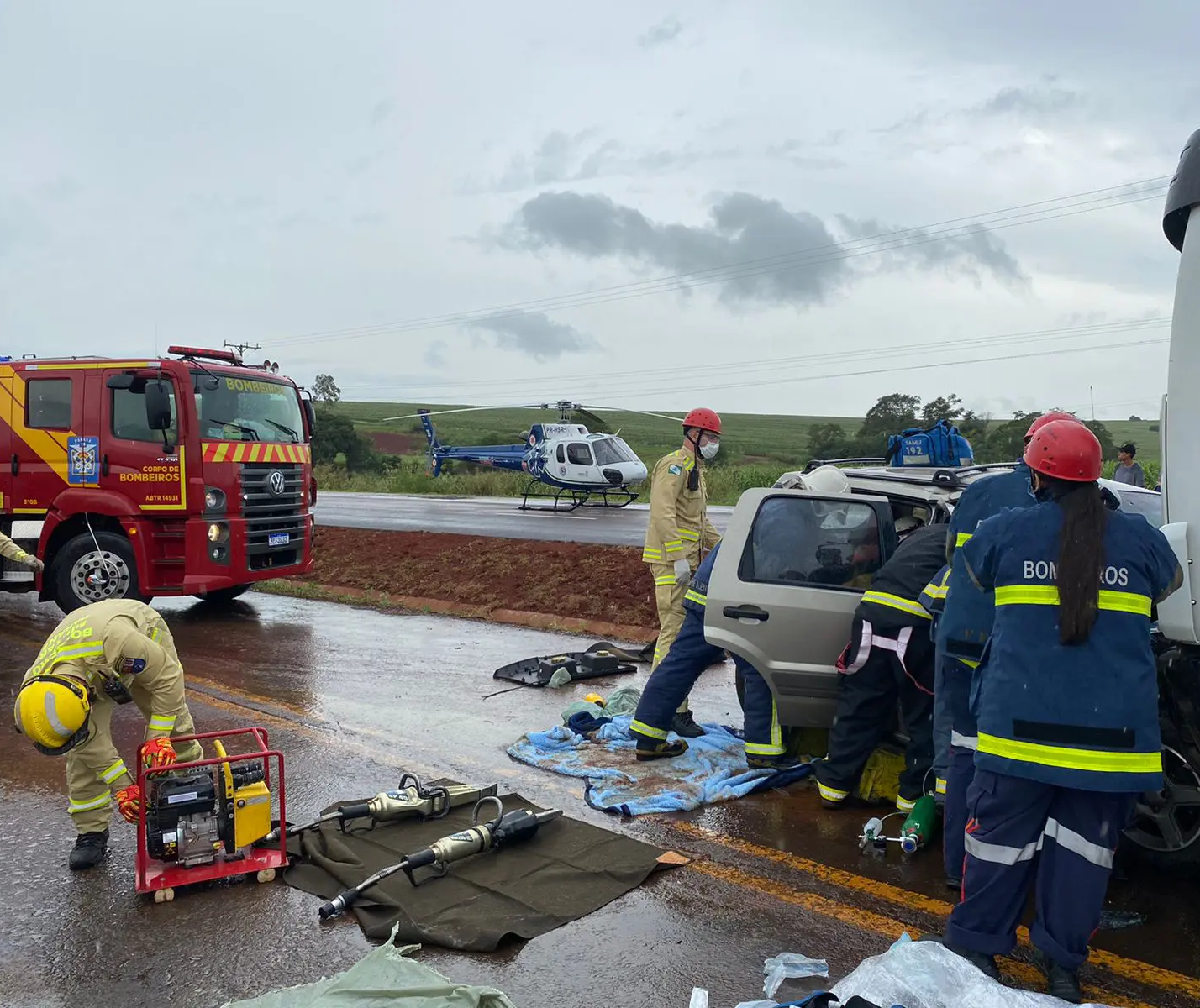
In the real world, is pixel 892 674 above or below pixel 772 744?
above

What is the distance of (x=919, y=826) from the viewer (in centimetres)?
463

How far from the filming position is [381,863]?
4.46 meters

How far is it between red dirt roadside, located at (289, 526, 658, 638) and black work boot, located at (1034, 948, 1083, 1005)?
657cm

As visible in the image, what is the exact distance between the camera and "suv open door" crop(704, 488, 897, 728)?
211 inches

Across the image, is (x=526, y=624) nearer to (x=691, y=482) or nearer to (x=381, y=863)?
(x=691, y=482)

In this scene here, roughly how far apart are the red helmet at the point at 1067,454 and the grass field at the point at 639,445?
202cm

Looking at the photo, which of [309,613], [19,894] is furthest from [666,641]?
[309,613]

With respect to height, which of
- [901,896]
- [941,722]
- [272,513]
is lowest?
[901,896]

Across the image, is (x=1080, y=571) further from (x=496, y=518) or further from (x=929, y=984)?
(x=496, y=518)

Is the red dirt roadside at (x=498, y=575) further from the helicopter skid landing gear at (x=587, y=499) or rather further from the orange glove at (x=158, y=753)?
the helicopter skid landing gear at (x=587, y=499)

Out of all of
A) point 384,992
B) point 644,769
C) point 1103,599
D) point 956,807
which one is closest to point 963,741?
point 956,807

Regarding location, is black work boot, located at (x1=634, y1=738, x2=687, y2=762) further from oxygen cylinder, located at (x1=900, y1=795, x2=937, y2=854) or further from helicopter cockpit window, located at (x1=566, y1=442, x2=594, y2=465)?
helicopter cockpit window, located at (x1=566, y1=442, x2=594, y2=465)

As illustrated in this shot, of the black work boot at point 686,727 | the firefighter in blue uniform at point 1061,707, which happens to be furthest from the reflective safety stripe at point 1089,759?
the black work boot at point 686,727

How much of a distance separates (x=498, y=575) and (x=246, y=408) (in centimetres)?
361
